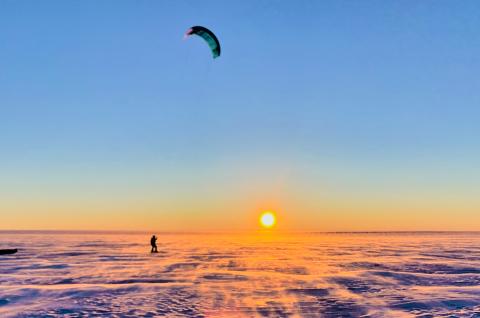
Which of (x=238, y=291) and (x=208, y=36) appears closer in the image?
(x=238, y=291)

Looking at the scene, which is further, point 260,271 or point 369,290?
point 260,271

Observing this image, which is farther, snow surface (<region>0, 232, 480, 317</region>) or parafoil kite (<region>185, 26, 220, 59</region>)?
parafoil kite (<region>185, 26, 220, 59</region>)

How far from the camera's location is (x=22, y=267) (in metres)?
21.6

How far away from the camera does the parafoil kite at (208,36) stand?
21.5 meters

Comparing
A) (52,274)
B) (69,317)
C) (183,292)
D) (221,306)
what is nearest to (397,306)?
(221,306)

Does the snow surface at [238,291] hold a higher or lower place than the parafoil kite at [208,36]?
lower

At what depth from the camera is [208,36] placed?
21953 millimetres

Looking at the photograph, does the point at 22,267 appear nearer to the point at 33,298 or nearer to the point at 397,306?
the point at 33,298

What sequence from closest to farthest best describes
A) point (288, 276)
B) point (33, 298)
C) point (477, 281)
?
point (33, 298) < point (477, 281) < point (288, 276)

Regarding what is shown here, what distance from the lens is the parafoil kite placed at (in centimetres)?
2145

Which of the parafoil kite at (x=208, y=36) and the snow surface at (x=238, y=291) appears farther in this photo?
the parafoil kite at (x=208, y=36)

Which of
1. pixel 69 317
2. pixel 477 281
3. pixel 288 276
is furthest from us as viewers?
pixel 288 276

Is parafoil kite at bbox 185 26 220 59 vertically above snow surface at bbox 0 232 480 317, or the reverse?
parafoil kite at bbox 185 26 220 59

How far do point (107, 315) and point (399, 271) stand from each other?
14112 mm
